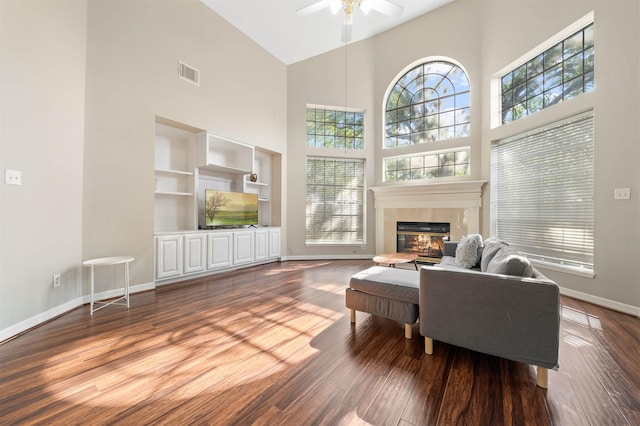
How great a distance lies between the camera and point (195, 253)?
13.3 ft

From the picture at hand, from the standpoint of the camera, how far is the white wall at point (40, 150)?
215 centimetres

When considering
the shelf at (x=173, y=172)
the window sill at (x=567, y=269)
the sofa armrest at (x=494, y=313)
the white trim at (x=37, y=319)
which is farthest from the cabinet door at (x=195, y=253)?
the window sill at (x=567, y=269)

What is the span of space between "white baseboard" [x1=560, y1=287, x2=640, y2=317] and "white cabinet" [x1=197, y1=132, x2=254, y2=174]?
17.4 feet

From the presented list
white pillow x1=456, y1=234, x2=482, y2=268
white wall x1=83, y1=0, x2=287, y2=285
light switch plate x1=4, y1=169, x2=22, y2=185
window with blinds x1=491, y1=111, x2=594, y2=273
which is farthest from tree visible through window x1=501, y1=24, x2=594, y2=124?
light switch plate x1=4, y1=169, x2=22, y2=185

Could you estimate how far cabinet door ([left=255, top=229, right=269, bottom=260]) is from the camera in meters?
5.16

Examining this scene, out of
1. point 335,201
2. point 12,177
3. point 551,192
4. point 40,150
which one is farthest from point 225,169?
point 551,192

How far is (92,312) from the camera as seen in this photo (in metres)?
2.67

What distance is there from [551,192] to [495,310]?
120 inches

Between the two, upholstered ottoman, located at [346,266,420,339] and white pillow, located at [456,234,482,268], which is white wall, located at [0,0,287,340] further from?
white pillow, located at [456,234,482,268]

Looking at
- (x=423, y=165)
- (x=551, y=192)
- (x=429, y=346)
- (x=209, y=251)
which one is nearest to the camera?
(x=429, y=346)

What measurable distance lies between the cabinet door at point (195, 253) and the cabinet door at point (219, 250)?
0.30ft

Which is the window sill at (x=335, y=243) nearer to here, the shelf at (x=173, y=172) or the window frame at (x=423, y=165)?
the window frame at (x=423, y=165)

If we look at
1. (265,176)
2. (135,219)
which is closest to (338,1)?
(265,176)

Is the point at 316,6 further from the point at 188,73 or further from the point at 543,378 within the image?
the point at 543,378
